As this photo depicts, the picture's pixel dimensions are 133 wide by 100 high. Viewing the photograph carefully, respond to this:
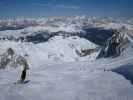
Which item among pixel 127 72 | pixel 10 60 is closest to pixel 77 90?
pixel 127 72

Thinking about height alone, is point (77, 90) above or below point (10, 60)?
above

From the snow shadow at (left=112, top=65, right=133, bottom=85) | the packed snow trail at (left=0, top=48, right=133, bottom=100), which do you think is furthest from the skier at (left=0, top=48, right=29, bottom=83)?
the snow shadow at (left=112, top=65, right=133, bottom=85)

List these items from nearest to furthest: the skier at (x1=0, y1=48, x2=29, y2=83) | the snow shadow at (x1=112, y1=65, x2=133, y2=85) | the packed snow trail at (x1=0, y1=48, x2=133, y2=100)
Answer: the packed snow trail at (x1=0, y1=48, x2=133, y2=100) < the snow shadow at (x1=112, y1=65, x2=133, y2=85) < the skier at (x1=0, y1=48, x2=29, y2=83)

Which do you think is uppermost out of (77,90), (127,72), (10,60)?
(127,72)

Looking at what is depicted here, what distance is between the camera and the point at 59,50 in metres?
114

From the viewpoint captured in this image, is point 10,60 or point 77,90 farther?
point 10,60

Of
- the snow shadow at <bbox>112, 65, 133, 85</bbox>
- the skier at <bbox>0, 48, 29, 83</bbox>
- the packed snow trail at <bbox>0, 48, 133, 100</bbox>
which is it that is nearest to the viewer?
the packed snow trail at <bbox>0, 48, 133, 100</bbox>

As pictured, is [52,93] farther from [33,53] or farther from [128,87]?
[33,53]

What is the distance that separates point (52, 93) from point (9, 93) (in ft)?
12.5

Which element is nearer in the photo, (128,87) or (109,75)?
(128,87)

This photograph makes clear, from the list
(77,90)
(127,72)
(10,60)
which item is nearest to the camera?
(77,90)

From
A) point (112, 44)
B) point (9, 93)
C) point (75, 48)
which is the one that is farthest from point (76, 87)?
point (75, 48)

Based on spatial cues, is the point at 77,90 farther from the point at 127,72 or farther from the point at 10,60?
the point at 10,60

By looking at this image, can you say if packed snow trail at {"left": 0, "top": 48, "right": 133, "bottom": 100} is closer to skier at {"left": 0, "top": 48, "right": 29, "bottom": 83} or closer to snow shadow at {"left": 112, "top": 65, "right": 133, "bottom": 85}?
snow shadow at {"left": 112, "top": 65, "right": 133, "bottom": 85}
